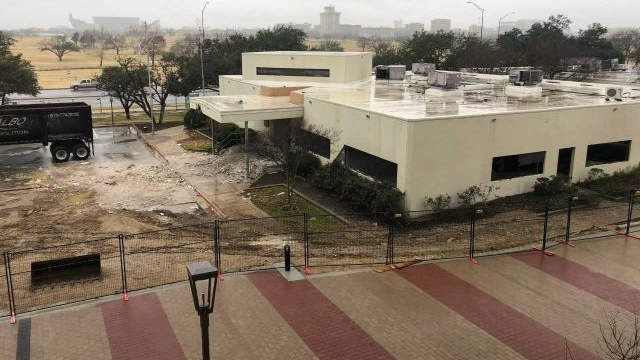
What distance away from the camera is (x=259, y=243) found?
19.1 m

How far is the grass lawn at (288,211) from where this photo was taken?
21.5 metres

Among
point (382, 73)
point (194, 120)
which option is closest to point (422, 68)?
point (382, 73)

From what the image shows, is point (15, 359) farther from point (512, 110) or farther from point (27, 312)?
point (512, 110)

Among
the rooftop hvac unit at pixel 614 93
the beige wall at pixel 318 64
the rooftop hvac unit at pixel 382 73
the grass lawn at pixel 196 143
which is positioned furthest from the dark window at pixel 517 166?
the grass lawn at pixel 196 143

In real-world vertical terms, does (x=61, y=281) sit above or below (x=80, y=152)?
below

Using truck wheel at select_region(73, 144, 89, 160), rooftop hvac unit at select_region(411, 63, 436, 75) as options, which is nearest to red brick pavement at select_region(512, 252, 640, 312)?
truck wheel at select_region(73, 144, 89, 160)

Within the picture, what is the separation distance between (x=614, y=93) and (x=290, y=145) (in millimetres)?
17247

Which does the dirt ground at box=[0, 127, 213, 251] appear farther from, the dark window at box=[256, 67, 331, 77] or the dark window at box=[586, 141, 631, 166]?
the dark window at box=[586, 141, 631, 166]

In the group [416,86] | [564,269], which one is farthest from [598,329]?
[416,86]

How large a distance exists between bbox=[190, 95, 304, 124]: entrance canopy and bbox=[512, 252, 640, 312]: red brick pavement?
640 inches

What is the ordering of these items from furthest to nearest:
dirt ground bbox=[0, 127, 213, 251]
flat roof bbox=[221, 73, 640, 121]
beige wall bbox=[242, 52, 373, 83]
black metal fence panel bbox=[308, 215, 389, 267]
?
beige wall bbox=[242, 52, 373, 83] < flat roof bbox=[221, 73, 640, 121] < dirt ground bbox=[0, 127, 213, 251] < black metal fence panel bbox=[308, 215, 389, 267]

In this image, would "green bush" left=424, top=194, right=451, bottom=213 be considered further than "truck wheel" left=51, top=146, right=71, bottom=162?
No

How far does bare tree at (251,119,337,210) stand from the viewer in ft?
81.8

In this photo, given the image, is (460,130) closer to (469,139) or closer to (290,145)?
(469,139)
